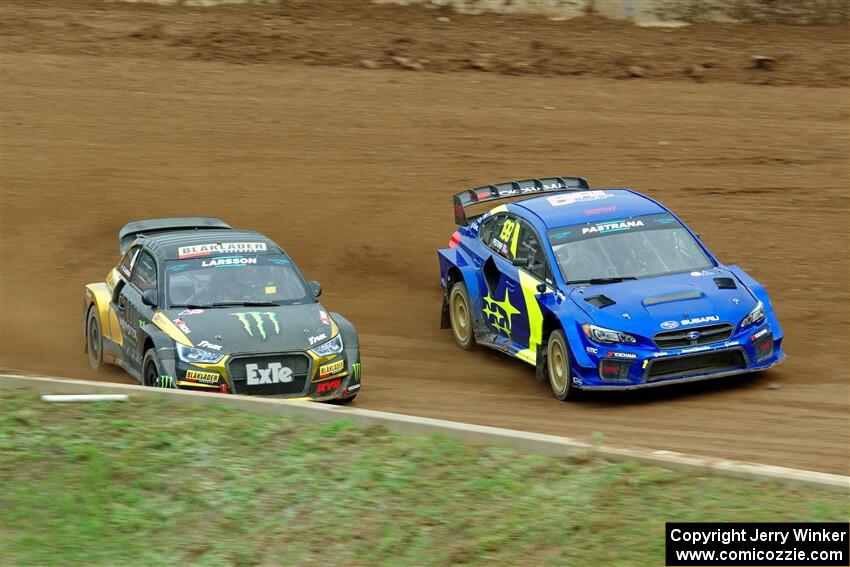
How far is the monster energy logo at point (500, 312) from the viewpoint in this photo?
521 inches

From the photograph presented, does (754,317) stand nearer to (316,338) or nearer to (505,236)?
(505,236)

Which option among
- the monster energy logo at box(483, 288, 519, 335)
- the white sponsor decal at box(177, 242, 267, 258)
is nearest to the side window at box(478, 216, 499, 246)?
the monster energy logo at box(483, 288, 519, 335)

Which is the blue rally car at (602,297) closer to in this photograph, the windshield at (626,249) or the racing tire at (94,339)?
the windshield at (626,249)

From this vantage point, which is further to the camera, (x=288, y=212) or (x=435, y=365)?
(x=288, y=212)

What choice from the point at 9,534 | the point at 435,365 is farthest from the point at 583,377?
the point at 9,534

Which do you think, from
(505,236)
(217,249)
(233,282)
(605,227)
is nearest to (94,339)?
(217,249)

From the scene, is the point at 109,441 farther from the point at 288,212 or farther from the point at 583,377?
the point at 288,212

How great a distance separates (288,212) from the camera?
62.8 feet

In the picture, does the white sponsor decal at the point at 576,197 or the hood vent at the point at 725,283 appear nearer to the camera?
the hood vent at the point at 725,283

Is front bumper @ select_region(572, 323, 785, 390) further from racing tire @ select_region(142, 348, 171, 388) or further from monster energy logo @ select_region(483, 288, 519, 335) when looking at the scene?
racing tire @ select_region(142, 348, 171, 388)

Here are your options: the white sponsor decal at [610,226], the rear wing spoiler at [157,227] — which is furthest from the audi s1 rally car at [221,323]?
the white sponsor decal at [610,226]

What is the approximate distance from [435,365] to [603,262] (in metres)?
2.27

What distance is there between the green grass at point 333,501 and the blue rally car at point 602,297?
153 inches

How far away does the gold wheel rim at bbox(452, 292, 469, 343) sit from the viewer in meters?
14.3
